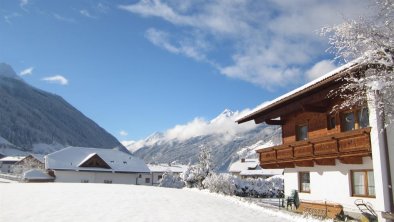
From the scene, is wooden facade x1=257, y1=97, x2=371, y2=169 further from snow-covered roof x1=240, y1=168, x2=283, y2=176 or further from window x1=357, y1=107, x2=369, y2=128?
snow-covered roof x1=240, y1=168, x2=283, y2=176

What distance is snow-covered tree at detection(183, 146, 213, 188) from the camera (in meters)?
55.8

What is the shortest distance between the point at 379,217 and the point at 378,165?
2.13 metres

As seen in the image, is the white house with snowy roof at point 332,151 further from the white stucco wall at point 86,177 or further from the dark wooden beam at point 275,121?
the white stucco wall at point 86,177

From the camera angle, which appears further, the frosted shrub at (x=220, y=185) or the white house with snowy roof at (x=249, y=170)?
the white house with snowy roof at (x=249, y=170)

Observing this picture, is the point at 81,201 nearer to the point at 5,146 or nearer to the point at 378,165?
the point at 378,165

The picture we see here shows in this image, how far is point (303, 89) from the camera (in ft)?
67.5

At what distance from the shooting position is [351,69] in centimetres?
1558

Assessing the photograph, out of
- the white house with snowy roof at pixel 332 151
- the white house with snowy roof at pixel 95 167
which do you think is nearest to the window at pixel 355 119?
the white house with snowy roof at pixel 332 151

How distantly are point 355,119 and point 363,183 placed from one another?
10.1 feet

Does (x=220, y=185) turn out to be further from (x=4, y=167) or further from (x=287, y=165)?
(x=4, y=167)

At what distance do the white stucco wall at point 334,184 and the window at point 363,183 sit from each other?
0.22 meters

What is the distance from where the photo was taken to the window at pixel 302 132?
25.2 metres

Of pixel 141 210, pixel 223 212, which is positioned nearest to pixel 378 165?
pixel 223 212

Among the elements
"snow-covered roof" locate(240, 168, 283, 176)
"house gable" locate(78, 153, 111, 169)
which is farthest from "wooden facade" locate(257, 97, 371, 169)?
"snow-covered roof" locate(240, 168, 283, 176)
